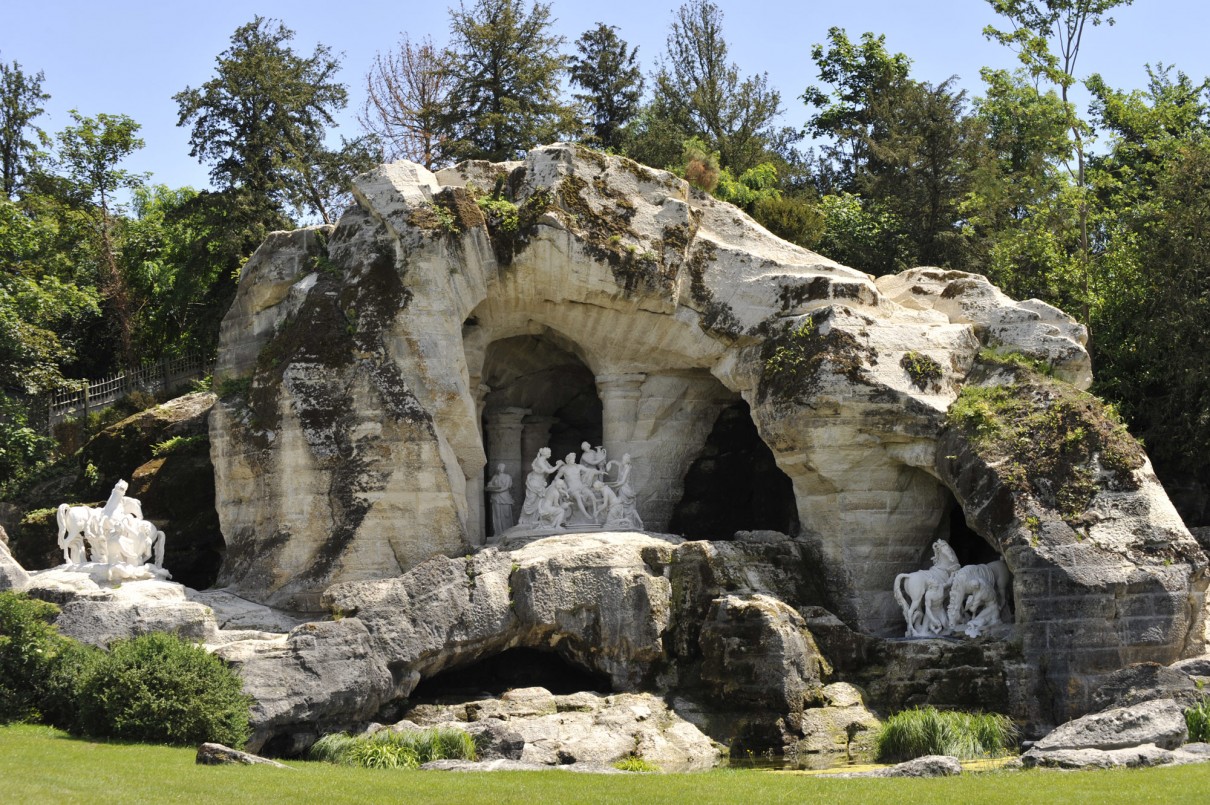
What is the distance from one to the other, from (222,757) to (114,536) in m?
7.88

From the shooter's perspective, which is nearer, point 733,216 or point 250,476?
point 250,476

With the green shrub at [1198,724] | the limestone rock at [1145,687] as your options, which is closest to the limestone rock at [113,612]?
the limestone rock at [1145,687]

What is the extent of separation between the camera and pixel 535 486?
95.7 feet

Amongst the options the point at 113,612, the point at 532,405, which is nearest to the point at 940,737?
the point at 113,612

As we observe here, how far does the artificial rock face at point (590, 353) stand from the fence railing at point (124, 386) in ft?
23.3

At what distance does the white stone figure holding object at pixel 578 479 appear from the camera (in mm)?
29000

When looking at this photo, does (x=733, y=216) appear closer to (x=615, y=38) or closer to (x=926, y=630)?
(x=926, y=630)

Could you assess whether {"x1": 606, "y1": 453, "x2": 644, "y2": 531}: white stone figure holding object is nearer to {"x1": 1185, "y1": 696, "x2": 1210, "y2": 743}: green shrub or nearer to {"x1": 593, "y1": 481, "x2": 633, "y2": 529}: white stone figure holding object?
{"x1": 593, "y1": 481, "x2": 633, "y2": 529}: white stone figure holding object

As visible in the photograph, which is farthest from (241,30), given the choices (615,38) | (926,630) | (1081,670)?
(1081,670)

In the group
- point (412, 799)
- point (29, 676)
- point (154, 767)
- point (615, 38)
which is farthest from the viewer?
point (615, 38)

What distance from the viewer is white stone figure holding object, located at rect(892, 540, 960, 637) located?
26.5 metres

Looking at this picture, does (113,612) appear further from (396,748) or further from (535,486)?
(535,486)

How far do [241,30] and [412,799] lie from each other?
25.5 meters

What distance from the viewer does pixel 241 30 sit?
3781cm
